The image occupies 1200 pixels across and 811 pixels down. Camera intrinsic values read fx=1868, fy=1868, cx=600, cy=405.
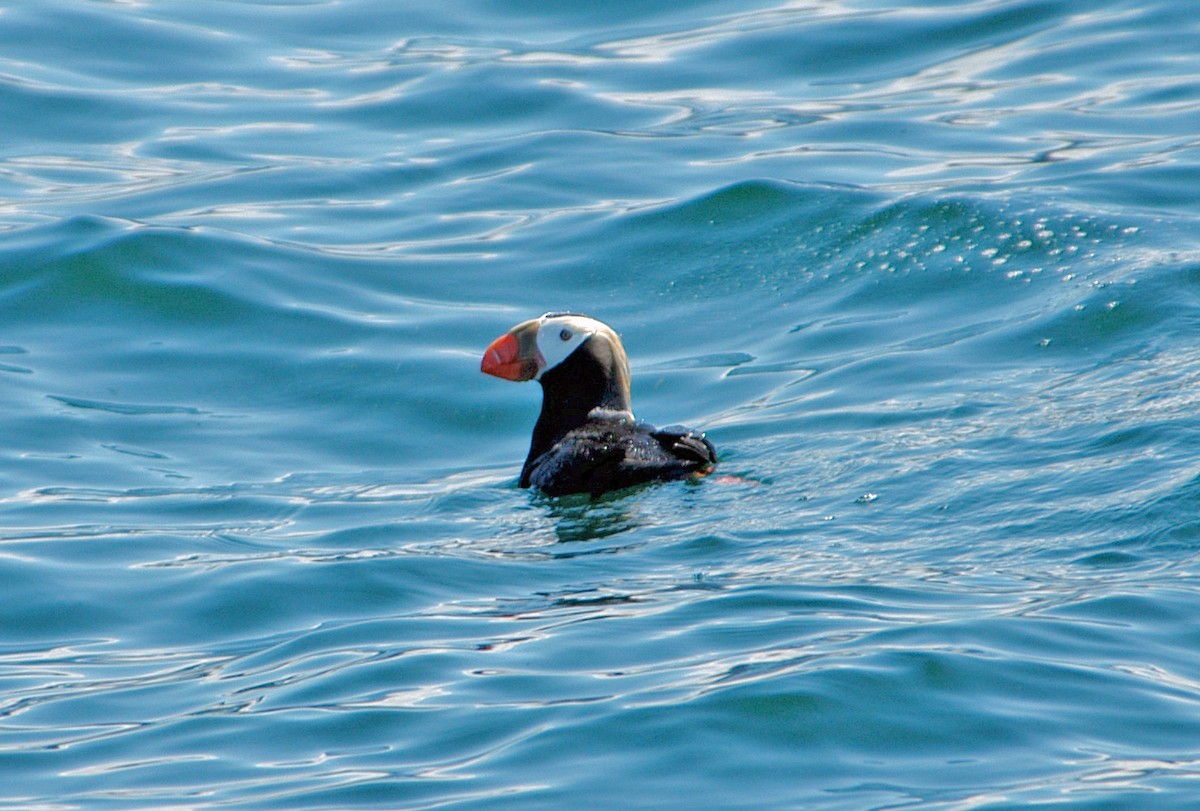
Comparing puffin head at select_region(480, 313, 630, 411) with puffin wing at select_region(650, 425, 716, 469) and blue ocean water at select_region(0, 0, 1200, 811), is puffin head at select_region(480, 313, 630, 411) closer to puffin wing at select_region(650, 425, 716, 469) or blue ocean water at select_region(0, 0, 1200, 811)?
blue ocean water at select_region(0, 0, 1200, 811)

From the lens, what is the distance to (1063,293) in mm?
10250

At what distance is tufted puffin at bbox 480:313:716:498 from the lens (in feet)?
24.4

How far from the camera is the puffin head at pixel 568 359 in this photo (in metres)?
8.24

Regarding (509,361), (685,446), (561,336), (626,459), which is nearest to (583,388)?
(561,336)

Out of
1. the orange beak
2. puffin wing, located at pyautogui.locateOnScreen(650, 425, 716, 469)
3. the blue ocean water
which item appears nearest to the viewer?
the blue ocean water

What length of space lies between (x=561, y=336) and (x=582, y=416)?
382 millimetres

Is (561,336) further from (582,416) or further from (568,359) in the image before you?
(582,416)

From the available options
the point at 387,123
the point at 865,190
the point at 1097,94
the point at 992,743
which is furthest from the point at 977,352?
the point at 387,123

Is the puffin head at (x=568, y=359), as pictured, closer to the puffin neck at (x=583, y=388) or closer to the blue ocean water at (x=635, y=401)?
the puffin neck at (x=583, y=388)

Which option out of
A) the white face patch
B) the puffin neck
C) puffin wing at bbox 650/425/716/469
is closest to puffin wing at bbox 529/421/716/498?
puffin wing at bbox 650/425/716/469

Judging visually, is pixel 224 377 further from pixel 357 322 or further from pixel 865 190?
pixel 865 190

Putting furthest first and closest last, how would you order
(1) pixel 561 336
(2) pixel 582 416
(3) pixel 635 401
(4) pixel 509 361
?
(3) pixel 635 401 → (4) pixel 509 361 → (1) pixel 561 336 → (2) pixel 582 416

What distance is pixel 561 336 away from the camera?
834 centimetres

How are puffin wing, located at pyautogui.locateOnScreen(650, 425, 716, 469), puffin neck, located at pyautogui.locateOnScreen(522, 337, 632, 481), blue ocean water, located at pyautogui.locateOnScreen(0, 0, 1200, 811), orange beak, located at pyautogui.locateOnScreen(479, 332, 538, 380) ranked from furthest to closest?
orange beak, located at pyautogui.locateOnScreen(479, 332, 538, 380) < puffin neck, located at pyautogui.locateOnScreen(522, 337, 632, 481) < puffin wing, located at pyautogui.locateOnScreen(650, 425, 716, 469) < blue ocean water, located at pyautogui.locateOnScreen(0, 0, 1200, 811)
